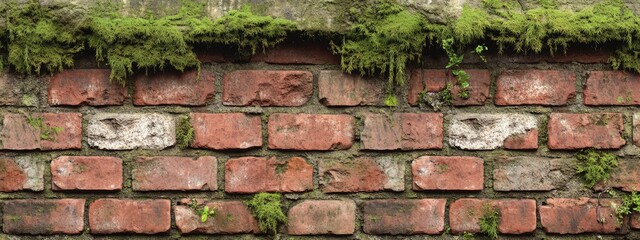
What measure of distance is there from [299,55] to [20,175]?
2.08 feet

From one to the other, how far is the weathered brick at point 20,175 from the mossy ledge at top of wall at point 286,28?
19 cm

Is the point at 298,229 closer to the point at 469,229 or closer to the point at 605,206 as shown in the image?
the point at 469,229

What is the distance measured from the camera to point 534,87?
1340 mm

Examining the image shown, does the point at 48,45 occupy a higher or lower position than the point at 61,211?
higher

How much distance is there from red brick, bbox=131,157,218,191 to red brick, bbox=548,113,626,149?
733 mm

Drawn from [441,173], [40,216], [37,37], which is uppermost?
[37,37]

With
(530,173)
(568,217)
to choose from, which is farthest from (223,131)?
(568,217)

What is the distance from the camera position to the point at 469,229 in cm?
133

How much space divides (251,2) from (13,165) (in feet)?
1.98

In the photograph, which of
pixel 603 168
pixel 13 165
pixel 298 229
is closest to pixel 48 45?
pixel 13 165

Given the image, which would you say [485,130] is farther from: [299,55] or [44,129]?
Result: [44,129]

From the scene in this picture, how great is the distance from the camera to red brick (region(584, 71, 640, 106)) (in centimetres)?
134

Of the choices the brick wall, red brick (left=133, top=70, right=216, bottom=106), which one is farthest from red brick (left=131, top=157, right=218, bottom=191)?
red brick (left=133, top=70, right=216, bottom=106)

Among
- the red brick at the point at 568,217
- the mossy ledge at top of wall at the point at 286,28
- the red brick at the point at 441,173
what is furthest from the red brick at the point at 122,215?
the red brick at the point at 568,217
